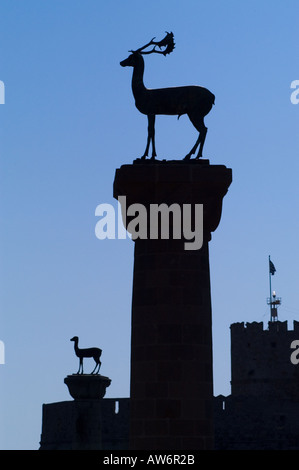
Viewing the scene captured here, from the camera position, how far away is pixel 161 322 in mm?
16344

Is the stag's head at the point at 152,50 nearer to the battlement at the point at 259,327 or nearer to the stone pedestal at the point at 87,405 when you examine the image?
the stone pedestal at the point at 87,405

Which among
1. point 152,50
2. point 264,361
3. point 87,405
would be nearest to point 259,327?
point 264,361

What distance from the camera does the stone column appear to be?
1611 centimetres

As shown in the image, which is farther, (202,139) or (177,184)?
(202,139)

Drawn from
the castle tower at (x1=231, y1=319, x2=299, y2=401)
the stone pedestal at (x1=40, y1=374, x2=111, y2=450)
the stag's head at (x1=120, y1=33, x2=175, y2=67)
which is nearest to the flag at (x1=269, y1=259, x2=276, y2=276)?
the castle tower at (x1=231, y1=319, x2=299, y2=401)

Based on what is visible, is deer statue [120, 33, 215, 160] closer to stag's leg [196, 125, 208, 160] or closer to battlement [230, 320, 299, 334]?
stag's leg [196, 125, 208, 160]

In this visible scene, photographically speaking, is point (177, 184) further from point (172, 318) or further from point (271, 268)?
point (271, 268)

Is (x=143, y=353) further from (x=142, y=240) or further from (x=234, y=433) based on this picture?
(x=234, y=433)

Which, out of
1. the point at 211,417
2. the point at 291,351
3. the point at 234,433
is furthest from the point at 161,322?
the point at 291,351

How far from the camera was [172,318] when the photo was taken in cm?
1633

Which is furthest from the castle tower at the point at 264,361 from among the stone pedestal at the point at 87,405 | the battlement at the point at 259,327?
the stone pedestal at the point at 87,405

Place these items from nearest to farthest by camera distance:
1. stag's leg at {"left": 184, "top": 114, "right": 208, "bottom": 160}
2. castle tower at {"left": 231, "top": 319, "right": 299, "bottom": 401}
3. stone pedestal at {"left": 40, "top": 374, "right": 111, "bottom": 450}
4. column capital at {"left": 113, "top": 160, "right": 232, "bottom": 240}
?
column capital at {"left": 113, "top": 160, "right": 232, "bottom": 240} → stag's leg at {"left": 184, "top": 114, "right": 208, "bottom": 160} → stone pedestal at {"left": 40, "top": 374, "right": 111, "bottom": 450} → castle tower at {"left": 231, "top": 319, "right": 299, "bottom": 401}

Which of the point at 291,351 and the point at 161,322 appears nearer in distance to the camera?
the point at 161,322
